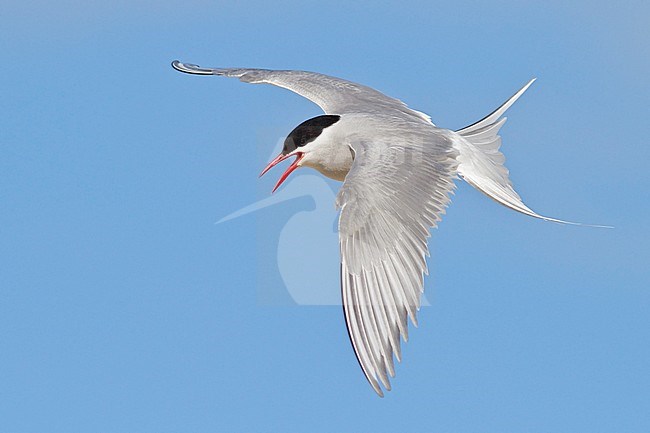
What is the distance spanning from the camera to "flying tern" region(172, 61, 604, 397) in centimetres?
607

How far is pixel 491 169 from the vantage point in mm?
8117

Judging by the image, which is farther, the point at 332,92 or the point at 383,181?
the point at 332,92

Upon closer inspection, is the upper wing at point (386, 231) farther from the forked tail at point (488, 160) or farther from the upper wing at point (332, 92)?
the upper wing at point (332, 92)

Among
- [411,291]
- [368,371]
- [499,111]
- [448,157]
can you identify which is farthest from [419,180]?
[499,111]

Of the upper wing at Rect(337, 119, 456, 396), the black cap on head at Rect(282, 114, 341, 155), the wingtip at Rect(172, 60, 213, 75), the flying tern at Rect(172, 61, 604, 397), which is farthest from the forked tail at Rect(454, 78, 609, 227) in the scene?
the wingtip at Rect(172, 60, 213, 75)

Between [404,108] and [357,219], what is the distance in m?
2.43

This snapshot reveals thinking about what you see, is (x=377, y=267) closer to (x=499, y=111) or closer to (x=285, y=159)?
(x=285, y=159)

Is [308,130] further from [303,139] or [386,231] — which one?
[386,231]

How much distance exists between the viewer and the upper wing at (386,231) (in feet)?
19.6

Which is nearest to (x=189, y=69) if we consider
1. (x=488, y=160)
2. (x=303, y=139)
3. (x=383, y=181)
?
(x=303, y=139)

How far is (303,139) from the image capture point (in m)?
8.00

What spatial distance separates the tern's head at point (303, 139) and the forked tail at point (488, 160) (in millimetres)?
935

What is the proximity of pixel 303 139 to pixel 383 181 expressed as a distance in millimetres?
1302

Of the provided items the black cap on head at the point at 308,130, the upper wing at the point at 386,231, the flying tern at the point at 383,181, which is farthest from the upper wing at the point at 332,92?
the upper wing at the point at 386,231
